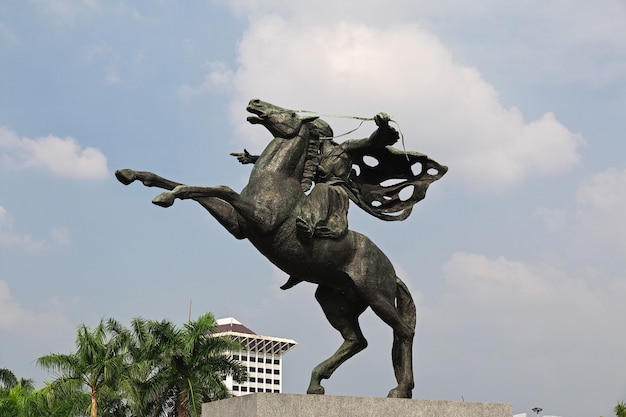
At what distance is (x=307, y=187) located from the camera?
27.0 feet

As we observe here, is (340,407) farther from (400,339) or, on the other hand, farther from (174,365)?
(174,365)

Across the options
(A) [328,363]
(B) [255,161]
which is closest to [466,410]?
(A) [328,363]

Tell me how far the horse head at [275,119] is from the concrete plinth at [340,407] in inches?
102

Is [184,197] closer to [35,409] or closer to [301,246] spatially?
[301,246]

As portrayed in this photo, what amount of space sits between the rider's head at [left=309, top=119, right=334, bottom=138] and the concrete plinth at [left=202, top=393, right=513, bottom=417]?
2800 mm

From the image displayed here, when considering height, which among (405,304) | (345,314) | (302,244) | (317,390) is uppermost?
(302,244)

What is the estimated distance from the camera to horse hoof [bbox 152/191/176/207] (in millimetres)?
7031

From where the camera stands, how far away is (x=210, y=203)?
7613mm

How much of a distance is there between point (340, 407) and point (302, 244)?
1541mm

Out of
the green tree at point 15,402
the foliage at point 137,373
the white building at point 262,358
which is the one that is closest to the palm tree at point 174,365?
the foliage at point 137,373

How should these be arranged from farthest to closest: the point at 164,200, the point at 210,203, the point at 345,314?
the point at 345,314 < the point at 210,203 < the point at 164,200

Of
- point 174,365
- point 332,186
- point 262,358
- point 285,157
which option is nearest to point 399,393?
point 332,186

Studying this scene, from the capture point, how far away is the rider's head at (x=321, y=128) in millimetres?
8523

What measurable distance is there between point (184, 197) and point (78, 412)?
1494cm
